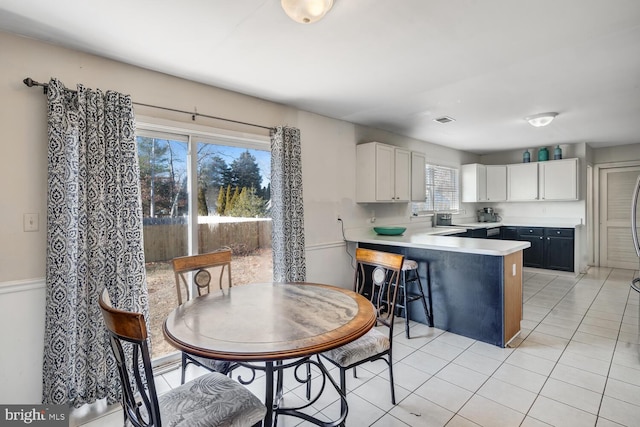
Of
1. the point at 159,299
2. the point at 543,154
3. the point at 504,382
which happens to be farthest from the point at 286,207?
the point at 543,154

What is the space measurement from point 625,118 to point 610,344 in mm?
2939

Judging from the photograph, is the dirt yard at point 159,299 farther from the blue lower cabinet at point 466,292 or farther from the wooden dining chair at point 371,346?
the blue lower cabinet at point 466,292

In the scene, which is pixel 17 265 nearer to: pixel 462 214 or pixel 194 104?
pixel 194 104

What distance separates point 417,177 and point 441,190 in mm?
1496

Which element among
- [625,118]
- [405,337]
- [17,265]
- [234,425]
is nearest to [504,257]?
[405,337]

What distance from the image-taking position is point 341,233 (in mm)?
3998

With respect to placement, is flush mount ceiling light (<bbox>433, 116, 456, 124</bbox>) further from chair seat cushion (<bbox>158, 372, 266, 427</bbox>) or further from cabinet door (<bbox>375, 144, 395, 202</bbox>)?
chair seat cushion (<bbox>158, 372, 266, 427</bbox>)

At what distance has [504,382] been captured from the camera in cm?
231

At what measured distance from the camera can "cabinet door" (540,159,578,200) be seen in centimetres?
544

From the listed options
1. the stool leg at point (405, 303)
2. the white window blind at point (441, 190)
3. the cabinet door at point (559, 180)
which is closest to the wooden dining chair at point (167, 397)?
the stool leg at point (405, 303)

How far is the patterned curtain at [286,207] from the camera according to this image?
3.19 metres

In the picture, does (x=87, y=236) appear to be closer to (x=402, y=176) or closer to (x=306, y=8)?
(x=306, y=8)

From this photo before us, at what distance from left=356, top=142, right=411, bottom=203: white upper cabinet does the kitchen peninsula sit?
80 cm

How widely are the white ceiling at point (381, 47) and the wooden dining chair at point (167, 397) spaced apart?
1638mm
